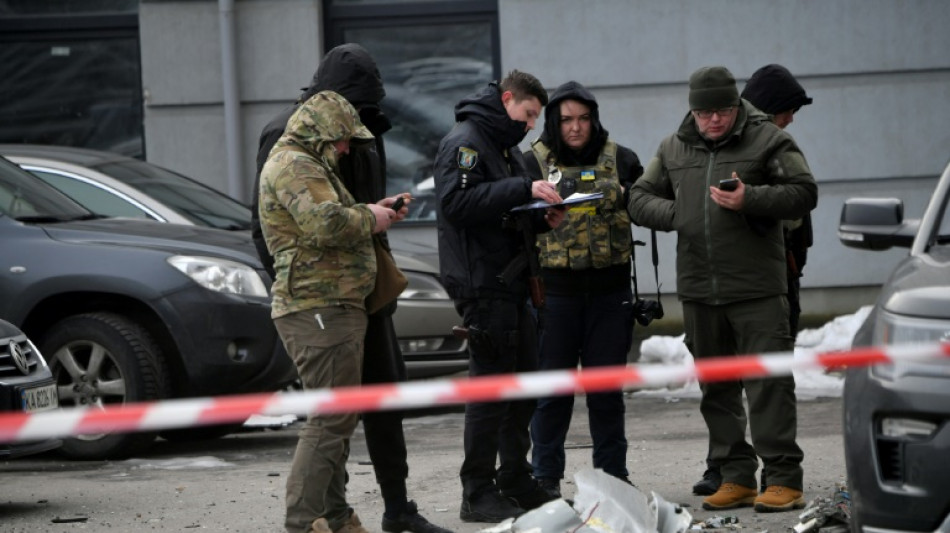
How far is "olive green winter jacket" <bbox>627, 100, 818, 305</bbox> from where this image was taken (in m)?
6.57

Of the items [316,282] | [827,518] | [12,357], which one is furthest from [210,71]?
[827,518]

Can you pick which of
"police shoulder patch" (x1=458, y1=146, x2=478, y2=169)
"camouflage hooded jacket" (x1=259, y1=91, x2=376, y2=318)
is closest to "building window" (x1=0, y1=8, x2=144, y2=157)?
"police shoulder patch" (x1=458, y1=146, x2=478, y2=169)

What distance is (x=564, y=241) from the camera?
686 cm

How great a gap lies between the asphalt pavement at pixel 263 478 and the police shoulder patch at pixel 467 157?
1.44m

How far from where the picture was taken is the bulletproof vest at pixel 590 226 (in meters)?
6.83

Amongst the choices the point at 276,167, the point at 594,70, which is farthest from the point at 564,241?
the point at 594,70

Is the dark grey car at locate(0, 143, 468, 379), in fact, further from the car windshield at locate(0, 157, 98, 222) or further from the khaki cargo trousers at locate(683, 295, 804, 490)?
the khaki cargo trousers at locate(683, 295, 804, 490)

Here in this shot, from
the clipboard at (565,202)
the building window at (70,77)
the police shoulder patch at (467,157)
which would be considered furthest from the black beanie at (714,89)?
the building window at (70,77)

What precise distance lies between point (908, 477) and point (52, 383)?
4.02 m

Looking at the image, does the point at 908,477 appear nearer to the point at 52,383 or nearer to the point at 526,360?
the point at 526,360

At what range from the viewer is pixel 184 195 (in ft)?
32.8

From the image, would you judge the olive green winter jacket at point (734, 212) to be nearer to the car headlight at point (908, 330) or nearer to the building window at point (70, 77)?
the car headlight at point (908, 330)

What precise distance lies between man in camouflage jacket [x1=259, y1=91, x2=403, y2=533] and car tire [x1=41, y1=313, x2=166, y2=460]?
9.44ft

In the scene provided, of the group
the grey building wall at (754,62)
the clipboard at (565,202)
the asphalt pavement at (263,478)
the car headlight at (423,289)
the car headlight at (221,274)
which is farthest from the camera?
the grey building wall at (754,62)
